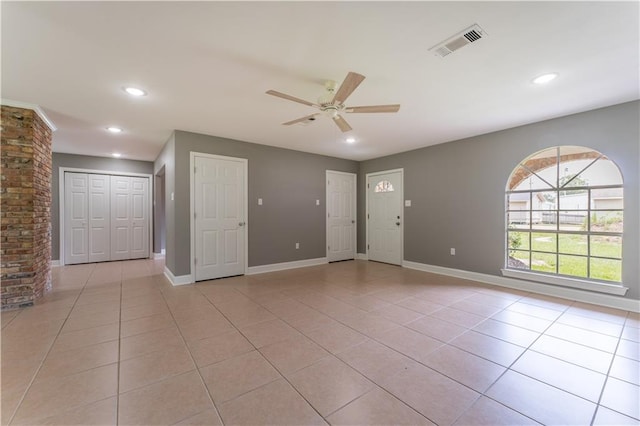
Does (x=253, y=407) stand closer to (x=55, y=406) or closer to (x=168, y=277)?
(x=55, y=406)

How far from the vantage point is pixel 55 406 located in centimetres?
Result: 162

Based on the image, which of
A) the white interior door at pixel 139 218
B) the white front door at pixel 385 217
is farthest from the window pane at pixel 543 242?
the white interior door at pixel 139 218

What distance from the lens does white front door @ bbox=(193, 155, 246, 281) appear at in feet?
14.7

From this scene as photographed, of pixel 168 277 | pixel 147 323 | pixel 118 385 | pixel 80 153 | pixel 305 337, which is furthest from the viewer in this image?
pixel 80 153

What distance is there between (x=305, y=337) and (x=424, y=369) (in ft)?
3.40

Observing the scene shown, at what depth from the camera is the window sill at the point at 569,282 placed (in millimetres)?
3240

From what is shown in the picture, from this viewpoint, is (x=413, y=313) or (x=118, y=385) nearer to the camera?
(x=118, y=385)

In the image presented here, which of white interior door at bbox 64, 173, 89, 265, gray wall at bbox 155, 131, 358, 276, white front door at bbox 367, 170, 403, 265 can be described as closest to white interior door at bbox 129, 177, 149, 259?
white interior door at bbox 64, 173, 89, 265

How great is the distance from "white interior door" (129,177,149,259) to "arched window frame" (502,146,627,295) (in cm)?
774

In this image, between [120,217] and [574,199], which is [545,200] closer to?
[574,199]

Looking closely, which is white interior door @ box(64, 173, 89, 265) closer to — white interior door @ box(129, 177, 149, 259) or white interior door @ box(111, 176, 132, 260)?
white interior door @ box(111, 176, 132, 260)

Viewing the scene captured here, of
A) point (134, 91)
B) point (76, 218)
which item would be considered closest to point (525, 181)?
point (134, 91)

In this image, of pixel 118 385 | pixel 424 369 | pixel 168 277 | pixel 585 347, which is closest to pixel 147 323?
pixel 118 385

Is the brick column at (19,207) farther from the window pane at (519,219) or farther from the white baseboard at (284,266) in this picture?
the window pane at (519,219)
